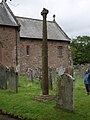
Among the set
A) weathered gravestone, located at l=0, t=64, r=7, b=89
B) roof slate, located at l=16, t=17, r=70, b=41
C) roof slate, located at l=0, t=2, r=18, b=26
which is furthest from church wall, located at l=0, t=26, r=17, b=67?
weathered gravestone, located at l=0, t=64, r=7, b=89

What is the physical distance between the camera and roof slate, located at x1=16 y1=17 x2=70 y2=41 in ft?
148

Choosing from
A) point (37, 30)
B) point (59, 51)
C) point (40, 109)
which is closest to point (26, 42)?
point (37, 30)

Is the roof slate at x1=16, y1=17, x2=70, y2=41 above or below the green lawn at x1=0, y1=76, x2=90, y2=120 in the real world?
above

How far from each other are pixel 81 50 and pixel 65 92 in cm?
7885

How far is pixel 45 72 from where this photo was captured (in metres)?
15.2

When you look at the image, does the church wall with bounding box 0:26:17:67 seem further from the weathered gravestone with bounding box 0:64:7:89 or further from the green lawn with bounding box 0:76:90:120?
the green lawn with bounding box 0:76:90:120

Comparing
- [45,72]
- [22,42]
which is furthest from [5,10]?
[45,72]

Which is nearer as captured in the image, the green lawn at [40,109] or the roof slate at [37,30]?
the green lawn at [40,109]

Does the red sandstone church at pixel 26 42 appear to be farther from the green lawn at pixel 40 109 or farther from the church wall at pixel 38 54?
the green lawn at pixel 40 109

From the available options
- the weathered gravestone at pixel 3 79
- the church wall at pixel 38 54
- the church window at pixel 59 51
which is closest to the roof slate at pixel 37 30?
the church wall at pixel 38 54

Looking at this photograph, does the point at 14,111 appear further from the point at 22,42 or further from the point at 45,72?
the point at 22,42

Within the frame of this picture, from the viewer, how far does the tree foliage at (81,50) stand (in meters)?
79.6

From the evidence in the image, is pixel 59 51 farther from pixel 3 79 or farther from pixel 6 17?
pixel 3 79

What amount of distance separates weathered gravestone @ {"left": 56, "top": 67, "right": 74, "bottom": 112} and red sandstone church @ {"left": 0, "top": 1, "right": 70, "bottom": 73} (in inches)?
1094
